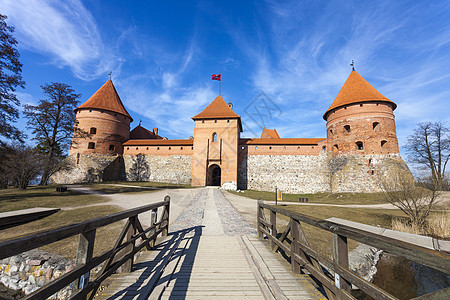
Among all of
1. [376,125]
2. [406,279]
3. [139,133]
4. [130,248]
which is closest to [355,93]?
[376,125]

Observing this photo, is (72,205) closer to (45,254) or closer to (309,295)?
(45,254)

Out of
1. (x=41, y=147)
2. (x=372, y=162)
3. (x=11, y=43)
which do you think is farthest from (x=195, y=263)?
(x=41, y=147)

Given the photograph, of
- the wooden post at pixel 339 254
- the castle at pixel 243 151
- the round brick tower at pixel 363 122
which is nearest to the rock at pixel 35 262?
the wooden post at pixel 339 254

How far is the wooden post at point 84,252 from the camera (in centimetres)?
195

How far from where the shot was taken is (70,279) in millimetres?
1747

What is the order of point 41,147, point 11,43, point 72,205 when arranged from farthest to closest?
1. point 41,147
2. point 11,43
3. point 72,205

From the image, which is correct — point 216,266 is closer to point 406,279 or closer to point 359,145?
point 406,279

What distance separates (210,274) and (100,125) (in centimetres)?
2521

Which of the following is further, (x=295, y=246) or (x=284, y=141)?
(x=284, y=141)

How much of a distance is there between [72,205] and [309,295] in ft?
38.3

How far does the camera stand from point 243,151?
22.3 meters

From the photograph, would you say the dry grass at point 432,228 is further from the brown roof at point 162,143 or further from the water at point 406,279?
the brown roof at point 162,143

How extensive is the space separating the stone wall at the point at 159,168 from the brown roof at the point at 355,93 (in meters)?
17.8

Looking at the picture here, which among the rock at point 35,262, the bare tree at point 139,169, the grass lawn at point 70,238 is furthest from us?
the bare tree at point 139,169
